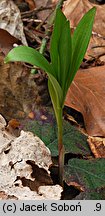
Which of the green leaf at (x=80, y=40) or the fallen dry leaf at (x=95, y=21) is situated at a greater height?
the green leaf at (x=80, y=40)

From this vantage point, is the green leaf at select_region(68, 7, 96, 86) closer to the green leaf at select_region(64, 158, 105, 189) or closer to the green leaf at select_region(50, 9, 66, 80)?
the green leaf at select_region(50, 9, 66, 80)

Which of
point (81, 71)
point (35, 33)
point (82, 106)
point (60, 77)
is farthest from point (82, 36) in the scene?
point (35, 33)

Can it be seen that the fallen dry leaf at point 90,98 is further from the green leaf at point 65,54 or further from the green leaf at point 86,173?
the green leaf at point 65,54

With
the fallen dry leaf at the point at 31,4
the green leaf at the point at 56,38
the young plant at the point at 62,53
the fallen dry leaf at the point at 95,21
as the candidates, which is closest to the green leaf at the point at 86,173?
the young plant at the point at 62,53

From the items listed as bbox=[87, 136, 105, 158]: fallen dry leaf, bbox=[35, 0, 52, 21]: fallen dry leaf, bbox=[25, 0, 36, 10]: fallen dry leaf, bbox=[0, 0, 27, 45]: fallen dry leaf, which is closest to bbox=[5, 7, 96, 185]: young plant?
bbox=[87, 136, 105, 158]: fallen dry leaf

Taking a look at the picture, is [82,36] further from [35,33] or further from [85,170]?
[35,33]

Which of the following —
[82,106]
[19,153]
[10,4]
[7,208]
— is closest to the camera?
[7,208]

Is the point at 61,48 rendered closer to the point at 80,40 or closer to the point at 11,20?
the point at 80,40
